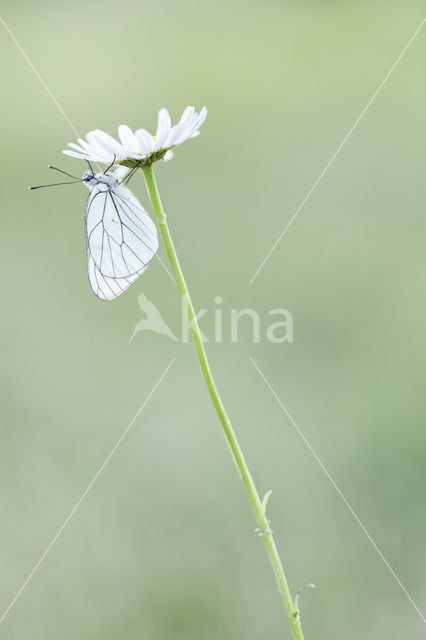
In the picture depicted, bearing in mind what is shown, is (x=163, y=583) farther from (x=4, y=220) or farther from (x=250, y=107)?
(x=250, y=107)

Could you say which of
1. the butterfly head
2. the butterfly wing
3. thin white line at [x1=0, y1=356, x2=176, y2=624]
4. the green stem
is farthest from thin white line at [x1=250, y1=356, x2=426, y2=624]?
the butterfly head

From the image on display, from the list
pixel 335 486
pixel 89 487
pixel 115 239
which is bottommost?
pixel 335 486

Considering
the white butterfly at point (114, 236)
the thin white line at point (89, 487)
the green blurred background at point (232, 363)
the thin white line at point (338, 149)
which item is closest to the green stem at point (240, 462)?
the white butterfly at point (114, 236)

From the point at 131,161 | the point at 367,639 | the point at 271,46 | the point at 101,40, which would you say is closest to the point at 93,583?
the point at 367,639

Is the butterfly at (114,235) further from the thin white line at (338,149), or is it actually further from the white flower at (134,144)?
the thin white line at (338,149)

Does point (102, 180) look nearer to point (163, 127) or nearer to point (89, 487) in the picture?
point (163, 127)

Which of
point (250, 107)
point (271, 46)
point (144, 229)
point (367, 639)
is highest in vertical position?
point (271, 46)

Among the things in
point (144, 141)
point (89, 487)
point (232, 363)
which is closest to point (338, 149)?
point (232, 363)

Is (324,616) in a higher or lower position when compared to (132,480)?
lower
